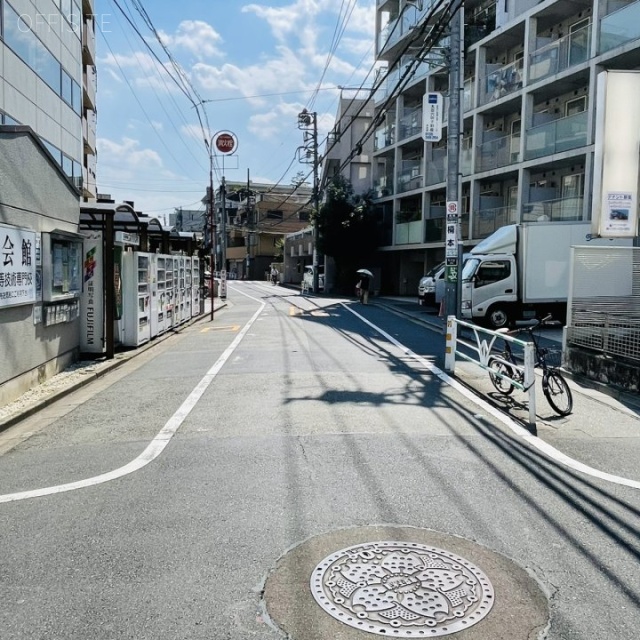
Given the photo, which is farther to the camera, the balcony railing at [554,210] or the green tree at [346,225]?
the green tree at [346,225]

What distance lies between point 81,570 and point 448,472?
3045mm

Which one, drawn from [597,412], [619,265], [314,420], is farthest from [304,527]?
[619,265]

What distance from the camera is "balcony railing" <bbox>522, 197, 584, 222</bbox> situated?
2064 cm

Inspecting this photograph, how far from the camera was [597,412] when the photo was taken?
24.9ft

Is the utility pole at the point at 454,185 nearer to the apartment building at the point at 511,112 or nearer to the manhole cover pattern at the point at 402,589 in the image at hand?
the apartment building at the point at 511,112

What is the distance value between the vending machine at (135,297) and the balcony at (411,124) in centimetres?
2239

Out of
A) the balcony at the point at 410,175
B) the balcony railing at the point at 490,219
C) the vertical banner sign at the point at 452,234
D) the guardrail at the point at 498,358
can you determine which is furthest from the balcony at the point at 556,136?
the guardrail at the point at 498,358

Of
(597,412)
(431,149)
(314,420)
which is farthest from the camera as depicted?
(431,149)

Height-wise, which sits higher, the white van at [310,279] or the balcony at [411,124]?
the balcony at [411,124]

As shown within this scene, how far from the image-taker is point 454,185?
15469 mm

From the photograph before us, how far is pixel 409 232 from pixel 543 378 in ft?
85.8

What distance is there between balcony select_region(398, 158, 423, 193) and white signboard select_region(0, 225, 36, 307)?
25977 mm

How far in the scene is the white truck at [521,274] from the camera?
1827 centimetres

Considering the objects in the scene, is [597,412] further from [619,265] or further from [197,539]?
[197,539]
